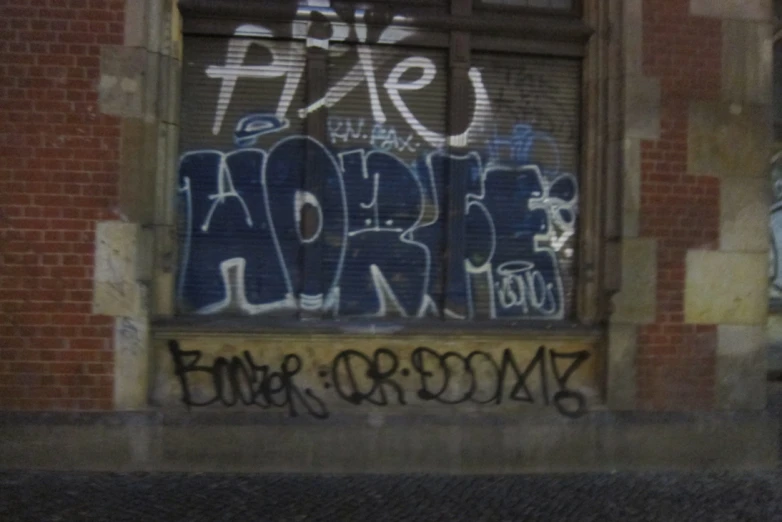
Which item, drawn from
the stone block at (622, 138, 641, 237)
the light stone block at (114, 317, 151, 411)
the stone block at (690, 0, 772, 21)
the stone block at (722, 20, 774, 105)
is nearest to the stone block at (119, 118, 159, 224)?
the light stone block at (114, 317, 151, 411)

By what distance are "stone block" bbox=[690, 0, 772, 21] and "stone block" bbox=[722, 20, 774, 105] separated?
5 centimetres

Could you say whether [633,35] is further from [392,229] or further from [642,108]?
[392,229]

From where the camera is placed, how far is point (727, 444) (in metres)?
6.62

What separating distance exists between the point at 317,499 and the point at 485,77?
3411 millimetres

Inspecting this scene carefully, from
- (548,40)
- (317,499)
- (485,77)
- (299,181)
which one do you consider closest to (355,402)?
(317,499)

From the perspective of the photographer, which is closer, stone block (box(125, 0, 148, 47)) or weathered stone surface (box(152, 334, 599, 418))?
stone block (box(125, 0, 148, 47))

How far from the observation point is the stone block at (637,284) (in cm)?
652

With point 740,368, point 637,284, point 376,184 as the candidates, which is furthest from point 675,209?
point 376,184

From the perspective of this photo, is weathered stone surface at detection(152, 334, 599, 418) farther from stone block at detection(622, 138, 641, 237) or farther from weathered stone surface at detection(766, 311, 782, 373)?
weathered stone surface at detection(766, 311, 782, 373)

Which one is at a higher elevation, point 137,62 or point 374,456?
point 137,62

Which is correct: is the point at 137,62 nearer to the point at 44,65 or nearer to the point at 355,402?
the point at 44,65

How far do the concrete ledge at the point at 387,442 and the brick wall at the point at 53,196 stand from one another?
240 millimetres

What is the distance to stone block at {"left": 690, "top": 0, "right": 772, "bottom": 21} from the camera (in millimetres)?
6695

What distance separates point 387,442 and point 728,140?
3.45 meters
